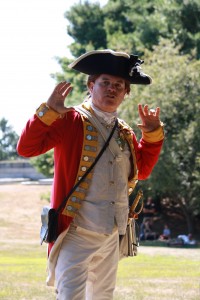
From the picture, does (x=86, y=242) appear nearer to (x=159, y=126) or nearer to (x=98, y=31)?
(x=159, y=126)

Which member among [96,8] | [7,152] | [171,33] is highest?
[96,8]

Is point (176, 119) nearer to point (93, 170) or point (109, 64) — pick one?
point (109, 64)

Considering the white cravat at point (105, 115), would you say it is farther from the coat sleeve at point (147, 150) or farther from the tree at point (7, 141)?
the tree at point (7, 141)

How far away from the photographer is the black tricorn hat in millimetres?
4668

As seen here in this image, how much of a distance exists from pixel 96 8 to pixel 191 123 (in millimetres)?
18291

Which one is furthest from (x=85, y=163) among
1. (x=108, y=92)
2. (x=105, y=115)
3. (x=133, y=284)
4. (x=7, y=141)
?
(x=7, y=141)

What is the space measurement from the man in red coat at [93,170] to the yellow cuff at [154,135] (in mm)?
23

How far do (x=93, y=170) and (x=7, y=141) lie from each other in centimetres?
9273

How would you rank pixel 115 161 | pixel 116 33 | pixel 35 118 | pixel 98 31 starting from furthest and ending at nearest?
pixel 98 31
pixel 116 33
pixel 115 161
pixel 35 118

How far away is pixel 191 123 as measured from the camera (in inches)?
983

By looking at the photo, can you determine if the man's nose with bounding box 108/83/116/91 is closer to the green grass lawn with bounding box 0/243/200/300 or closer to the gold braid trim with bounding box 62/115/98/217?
the gold braid trim with bounding box 62/115/98/217

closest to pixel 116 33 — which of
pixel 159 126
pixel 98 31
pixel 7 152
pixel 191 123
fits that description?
pixel 98 31

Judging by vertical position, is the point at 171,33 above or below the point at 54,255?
above

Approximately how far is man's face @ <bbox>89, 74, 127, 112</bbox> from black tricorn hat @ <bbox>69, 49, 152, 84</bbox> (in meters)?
0.04
